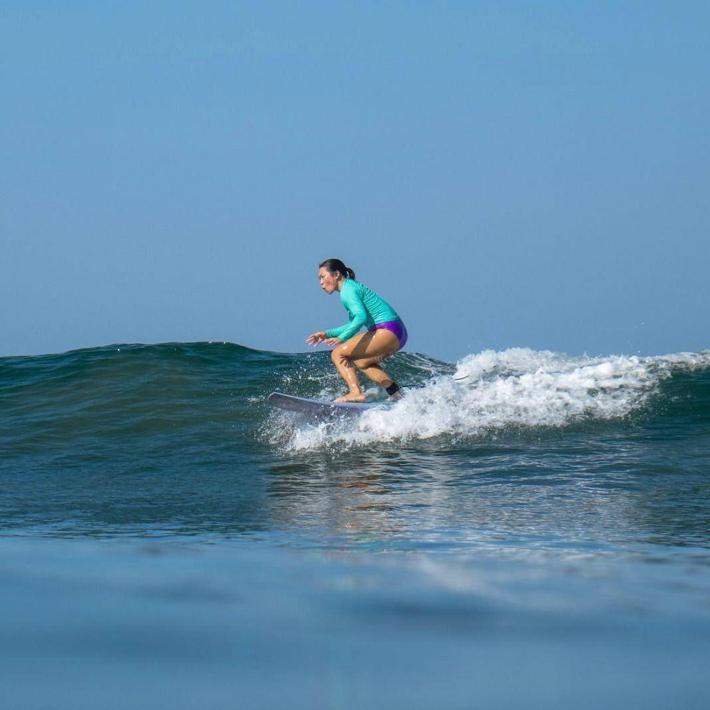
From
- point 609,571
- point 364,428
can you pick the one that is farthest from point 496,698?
point 364,428

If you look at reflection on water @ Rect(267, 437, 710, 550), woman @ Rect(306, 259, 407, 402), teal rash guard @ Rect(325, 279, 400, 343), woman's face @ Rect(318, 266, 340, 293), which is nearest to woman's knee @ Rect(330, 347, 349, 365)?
woman @ Rect(306, 259, 407, 402)

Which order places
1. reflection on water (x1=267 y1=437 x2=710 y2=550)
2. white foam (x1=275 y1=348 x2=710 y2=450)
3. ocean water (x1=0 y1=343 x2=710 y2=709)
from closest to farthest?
ocean water (x1=0 y1=343 x2=710 y2=709) < reflection on water (x1=267 y1=437 x2=710 y2=550) < white foam (x1=275 y1=348 x2=710 y2=450)

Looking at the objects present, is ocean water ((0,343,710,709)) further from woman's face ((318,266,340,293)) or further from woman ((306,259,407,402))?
woman's face ((318,266,340,293))

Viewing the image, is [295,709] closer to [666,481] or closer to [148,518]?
[148,518]

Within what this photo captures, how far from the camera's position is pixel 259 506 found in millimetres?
6180

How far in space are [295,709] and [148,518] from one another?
13.7 ft

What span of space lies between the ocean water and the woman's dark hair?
141cm

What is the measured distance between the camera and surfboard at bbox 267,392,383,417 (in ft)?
31.2

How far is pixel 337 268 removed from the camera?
10.0 m

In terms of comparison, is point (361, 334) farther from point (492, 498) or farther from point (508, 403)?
point (492, 498)

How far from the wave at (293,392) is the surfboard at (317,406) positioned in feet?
0.39

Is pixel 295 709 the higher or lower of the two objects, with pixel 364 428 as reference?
lower

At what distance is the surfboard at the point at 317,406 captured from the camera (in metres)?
9.52

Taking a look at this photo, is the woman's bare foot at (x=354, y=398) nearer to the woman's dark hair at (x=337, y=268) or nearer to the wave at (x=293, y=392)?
the wave at (x=293, y=392)
